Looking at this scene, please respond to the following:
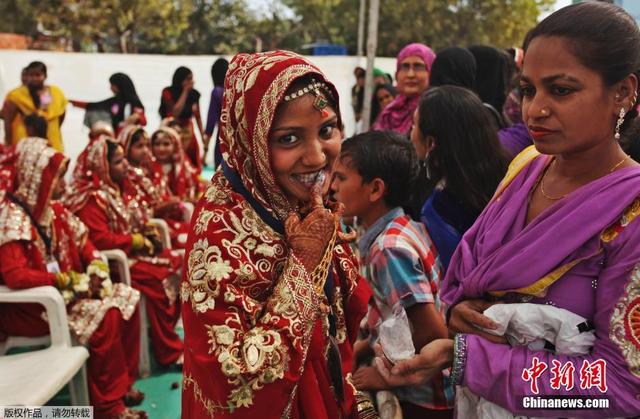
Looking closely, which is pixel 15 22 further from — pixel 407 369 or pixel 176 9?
pixel 407 369

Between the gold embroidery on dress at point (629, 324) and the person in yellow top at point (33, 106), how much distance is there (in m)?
7.30

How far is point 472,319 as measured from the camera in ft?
4.25

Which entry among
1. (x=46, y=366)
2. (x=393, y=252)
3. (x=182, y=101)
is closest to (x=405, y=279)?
(x=393, y=252)

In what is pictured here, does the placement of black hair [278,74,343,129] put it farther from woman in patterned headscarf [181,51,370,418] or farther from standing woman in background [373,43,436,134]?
standing woman in background [373,43,436,134]

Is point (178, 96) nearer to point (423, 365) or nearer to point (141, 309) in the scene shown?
point (141, 309)

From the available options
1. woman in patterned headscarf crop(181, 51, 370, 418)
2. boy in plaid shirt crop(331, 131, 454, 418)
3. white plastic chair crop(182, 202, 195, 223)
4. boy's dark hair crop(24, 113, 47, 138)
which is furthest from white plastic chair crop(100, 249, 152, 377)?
woman in patterned headscarf crop(181, 51, 370, 418)

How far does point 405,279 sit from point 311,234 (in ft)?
1.82

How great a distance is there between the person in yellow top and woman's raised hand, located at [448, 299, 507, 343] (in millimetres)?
6968

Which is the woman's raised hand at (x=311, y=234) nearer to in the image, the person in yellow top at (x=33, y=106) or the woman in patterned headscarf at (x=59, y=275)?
the woman in patterned headscarf at (x=59, y=275)

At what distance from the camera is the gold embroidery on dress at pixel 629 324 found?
1093 mm

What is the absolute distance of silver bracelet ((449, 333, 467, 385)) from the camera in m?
1.29

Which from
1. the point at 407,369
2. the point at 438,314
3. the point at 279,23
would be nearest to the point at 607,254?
the point at 407,369

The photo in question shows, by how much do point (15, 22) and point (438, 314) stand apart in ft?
72.4

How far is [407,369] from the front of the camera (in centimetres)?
140
